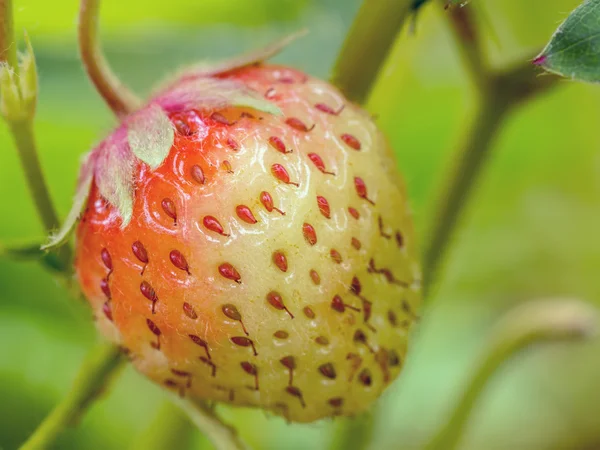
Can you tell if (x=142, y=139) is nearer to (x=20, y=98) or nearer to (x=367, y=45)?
(x=20, y=98)

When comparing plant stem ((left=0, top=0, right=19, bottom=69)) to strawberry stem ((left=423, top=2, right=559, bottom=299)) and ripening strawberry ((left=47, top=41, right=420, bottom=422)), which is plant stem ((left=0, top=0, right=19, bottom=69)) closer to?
ripening strawberry ((left=47, top=41, right=420, bottom=422))

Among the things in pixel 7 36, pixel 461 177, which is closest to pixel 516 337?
pixel 461 177

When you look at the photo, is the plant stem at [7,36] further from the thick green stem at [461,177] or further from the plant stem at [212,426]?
the thick green stem at [461,177]

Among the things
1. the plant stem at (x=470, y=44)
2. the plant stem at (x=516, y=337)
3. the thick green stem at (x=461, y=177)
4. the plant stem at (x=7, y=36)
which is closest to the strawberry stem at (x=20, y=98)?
the plant stem at (x=7, y=36)

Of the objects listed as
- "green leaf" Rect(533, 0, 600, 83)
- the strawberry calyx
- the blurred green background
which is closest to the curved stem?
the strawberry calyx

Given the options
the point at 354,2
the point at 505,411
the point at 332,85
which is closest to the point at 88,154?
the point at 332,85
